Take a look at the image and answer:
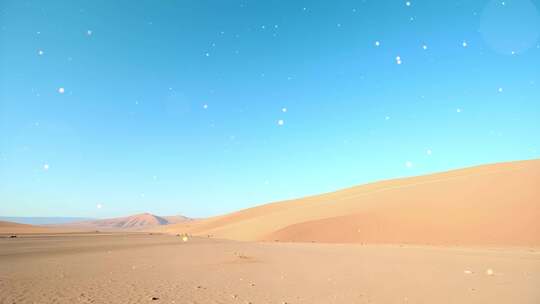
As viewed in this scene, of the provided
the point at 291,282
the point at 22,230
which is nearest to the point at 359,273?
the point at 291,282

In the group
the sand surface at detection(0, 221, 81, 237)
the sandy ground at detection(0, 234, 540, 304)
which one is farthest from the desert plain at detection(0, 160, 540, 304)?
the sand surface at detection(0, 221, 81, 237)

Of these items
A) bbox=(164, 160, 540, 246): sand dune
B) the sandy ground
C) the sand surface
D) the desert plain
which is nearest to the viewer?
the sandy ground

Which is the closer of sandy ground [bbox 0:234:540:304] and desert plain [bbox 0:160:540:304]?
sandy ground [bbox 0:234:540:304]

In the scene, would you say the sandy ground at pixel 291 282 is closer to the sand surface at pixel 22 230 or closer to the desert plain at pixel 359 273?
the desert plain at pixel 359 273

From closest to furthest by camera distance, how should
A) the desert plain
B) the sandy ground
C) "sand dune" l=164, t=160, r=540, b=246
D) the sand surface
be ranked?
the sandy ground, the desert plain, "sand dune" l=164, t=160, r=540, b=246, the sand surface

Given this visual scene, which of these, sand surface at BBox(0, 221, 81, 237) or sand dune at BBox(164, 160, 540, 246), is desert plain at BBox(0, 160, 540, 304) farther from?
sand surface at BBox(0, 221, 81, 237)

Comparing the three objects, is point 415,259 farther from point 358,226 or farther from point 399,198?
point 399,198

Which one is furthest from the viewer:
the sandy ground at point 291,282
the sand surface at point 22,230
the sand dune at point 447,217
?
the sand surface at point 22,230

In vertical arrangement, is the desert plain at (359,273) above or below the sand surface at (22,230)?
above

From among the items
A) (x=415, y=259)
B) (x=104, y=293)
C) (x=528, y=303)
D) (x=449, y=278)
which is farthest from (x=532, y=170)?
(x=104, y=293)

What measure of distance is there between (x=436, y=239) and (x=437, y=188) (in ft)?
42.8

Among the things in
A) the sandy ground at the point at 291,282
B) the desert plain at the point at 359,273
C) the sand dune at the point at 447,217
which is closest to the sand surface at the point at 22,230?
the sand dune at the point at 447,217

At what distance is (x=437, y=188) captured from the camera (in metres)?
34.7

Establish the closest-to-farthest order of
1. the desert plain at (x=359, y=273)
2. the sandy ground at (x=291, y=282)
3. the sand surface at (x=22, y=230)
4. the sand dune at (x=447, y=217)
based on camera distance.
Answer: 1. the sandy ground at (x=291, y=282)
2. the desert plain at (x=359, y=273)
3. the sand dune at (x=447, y=217)
4. the sand surface at (x=22, y=230)
